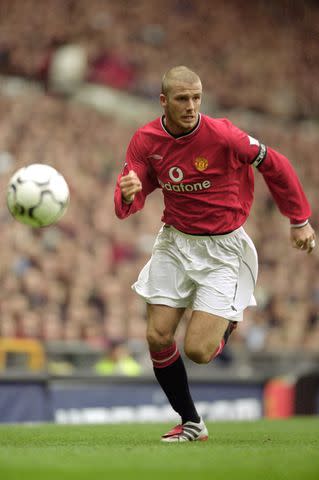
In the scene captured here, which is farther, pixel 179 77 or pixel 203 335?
pixel 203 335

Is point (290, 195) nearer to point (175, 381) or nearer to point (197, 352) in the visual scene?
point (197, 352)

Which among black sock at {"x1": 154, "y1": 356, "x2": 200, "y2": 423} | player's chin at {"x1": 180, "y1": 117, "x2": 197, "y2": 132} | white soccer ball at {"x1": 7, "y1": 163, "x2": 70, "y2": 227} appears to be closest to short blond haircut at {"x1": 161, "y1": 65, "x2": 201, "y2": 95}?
player's chin at {"x1": 180, "y1": 117, "x2": 197, "y2": 132}

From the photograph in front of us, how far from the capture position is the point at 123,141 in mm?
17797

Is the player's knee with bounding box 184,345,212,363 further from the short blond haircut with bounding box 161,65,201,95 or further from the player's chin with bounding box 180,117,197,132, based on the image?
the short blond haircut with bounding box 161,65,201,95

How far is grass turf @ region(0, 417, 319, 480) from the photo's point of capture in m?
4.08

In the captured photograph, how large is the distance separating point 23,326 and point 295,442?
26.1ft

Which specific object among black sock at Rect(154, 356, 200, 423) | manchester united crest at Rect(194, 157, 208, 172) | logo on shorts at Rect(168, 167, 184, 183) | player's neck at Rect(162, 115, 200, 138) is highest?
player's neck at Rect(162, 115, 200, 138)

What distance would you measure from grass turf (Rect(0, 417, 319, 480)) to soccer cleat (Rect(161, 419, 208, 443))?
109 millimetres

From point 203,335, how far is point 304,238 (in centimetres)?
88

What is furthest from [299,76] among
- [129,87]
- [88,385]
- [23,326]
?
[88,385]

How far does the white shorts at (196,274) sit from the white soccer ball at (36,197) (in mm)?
718

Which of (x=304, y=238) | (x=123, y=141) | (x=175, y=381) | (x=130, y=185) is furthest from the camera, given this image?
(x=123, y=141)

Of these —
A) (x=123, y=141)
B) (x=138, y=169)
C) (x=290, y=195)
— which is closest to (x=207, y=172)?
(x=138, y=169)

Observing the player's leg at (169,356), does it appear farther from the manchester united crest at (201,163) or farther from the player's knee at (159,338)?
the manchester united crest at (201,163)
